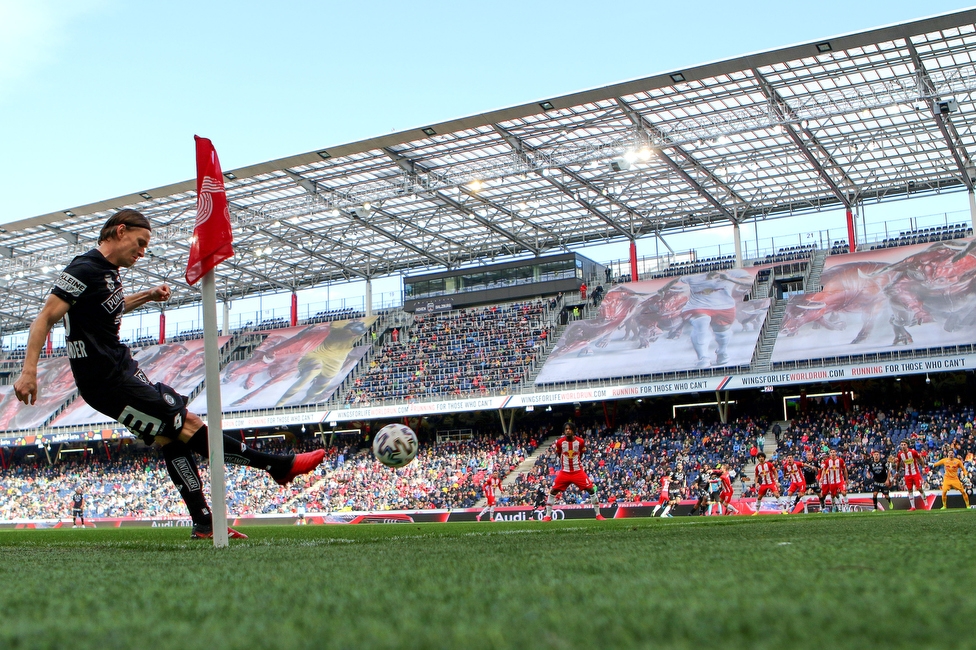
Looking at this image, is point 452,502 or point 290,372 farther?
point 290,372

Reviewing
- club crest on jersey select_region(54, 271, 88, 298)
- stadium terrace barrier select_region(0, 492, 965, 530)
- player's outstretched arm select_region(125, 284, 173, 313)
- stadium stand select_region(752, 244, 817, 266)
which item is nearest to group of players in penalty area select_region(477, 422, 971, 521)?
stadium terrace barrier select_region(0, 492, 965, 530)

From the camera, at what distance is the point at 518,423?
122 ft

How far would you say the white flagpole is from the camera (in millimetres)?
5898

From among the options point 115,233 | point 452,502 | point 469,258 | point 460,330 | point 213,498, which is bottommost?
point 452,502

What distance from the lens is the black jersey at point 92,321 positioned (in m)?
5.57

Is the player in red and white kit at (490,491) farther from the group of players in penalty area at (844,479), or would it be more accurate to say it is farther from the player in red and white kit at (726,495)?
the group of players in penalty area at (844,479)

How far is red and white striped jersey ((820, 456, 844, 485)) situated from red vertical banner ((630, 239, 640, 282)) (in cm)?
1994

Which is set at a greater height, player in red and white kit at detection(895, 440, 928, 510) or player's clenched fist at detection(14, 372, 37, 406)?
player's clenched fist at detection(14, 372, 37, 406)

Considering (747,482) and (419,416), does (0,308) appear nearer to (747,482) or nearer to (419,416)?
(419,416)

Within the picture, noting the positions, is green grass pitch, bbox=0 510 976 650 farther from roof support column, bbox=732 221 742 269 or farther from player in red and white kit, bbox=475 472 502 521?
roof support column, bbox=732 221 742 269

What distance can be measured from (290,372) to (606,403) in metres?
15.8

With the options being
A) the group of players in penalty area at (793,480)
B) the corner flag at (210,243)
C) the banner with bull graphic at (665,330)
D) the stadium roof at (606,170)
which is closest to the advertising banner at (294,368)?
the stadium roof at (606,170)

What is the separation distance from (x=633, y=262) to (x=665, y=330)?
5975 mm

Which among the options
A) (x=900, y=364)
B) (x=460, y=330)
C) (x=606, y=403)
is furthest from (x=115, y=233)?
(x=460, y=330)
